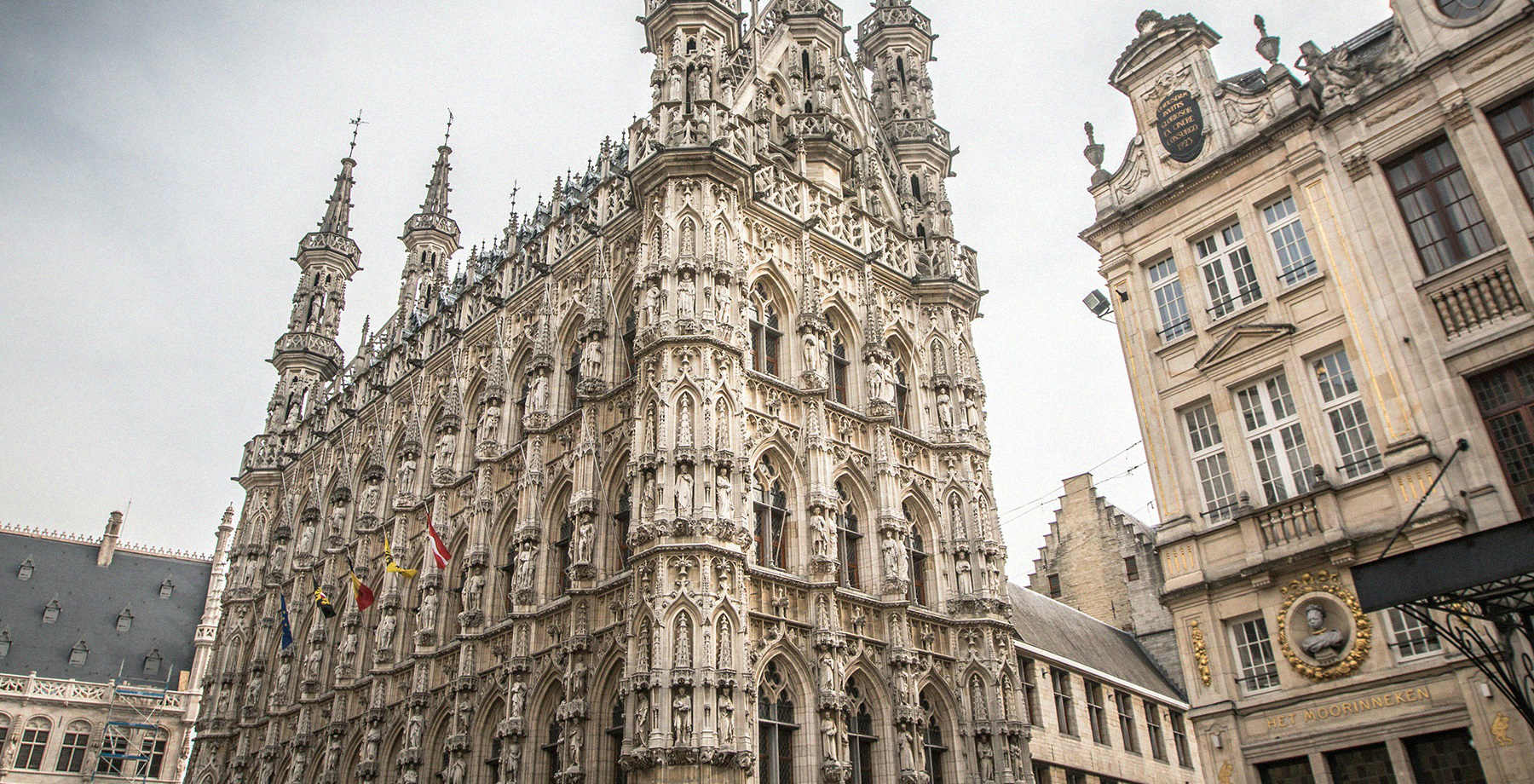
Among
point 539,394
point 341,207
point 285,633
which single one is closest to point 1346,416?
point 539,394

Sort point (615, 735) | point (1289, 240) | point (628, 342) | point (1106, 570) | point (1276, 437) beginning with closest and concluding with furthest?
1. point (1276, 437)
2. point (1289, 240)
3. point (615, 735)
4. point (628, 342)
5. point (1106, 570)

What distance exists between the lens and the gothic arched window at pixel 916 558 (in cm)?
2489

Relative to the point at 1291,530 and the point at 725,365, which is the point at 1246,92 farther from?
the point at 725,365

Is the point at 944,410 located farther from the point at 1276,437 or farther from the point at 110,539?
the point at 110,539

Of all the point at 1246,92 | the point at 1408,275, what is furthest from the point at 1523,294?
the point at 1246,92

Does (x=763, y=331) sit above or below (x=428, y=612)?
above

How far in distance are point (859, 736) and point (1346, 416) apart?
36.9 ft

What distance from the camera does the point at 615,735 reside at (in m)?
20.8

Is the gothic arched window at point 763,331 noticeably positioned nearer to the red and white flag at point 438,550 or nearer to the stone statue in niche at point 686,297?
the stone statue in niche at point 686,297

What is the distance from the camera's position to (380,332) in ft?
137

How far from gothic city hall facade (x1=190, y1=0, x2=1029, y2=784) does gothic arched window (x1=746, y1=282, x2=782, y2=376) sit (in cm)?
9

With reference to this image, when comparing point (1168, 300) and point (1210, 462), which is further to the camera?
point (1168, 300)

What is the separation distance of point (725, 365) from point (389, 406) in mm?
17602

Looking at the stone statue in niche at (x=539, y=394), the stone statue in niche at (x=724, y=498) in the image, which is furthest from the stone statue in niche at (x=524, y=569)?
the stone statue in niche at (x=724, y=498)
